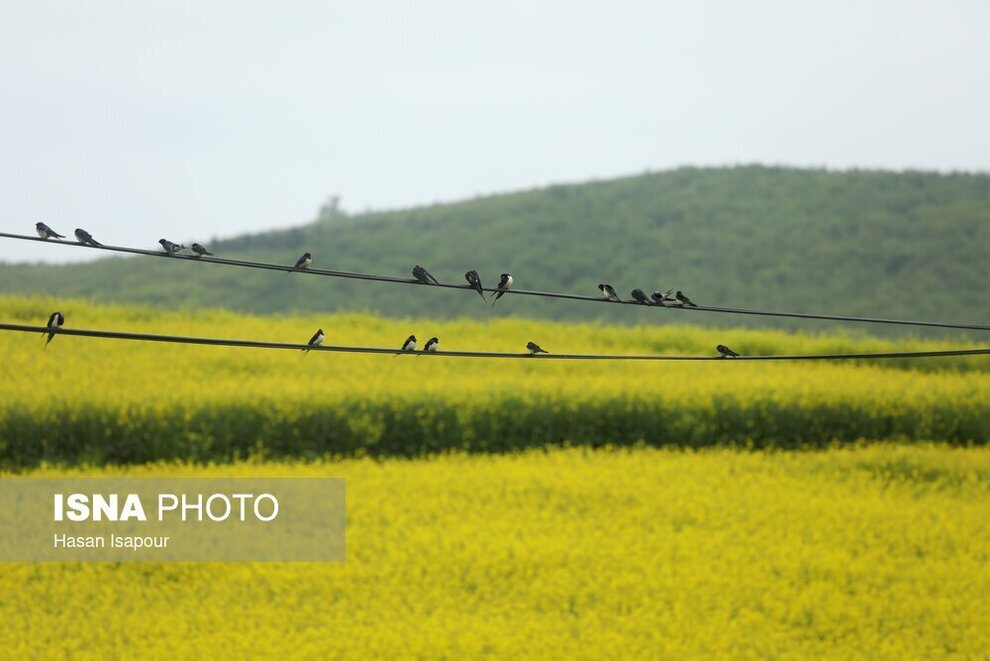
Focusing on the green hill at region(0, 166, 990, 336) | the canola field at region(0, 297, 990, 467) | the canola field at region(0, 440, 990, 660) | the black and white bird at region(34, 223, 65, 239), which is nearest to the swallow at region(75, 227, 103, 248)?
the black and white bird at region(34, 223, 65, 239)

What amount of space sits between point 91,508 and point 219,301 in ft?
89.5

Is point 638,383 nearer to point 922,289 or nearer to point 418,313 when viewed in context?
point 418,313

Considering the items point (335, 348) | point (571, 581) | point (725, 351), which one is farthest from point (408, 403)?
point (335, 348)

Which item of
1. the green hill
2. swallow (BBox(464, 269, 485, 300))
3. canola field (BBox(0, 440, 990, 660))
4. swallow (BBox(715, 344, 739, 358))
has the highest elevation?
the green hill

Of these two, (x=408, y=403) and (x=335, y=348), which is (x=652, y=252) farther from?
(x=335, y=348)

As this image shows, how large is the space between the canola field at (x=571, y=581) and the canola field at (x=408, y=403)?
2.04 meters

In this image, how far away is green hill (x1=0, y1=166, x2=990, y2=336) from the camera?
124 ft

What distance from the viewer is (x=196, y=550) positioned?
1088cm

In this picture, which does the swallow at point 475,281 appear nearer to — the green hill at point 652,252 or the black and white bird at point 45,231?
the black and white bird at point 45,231
